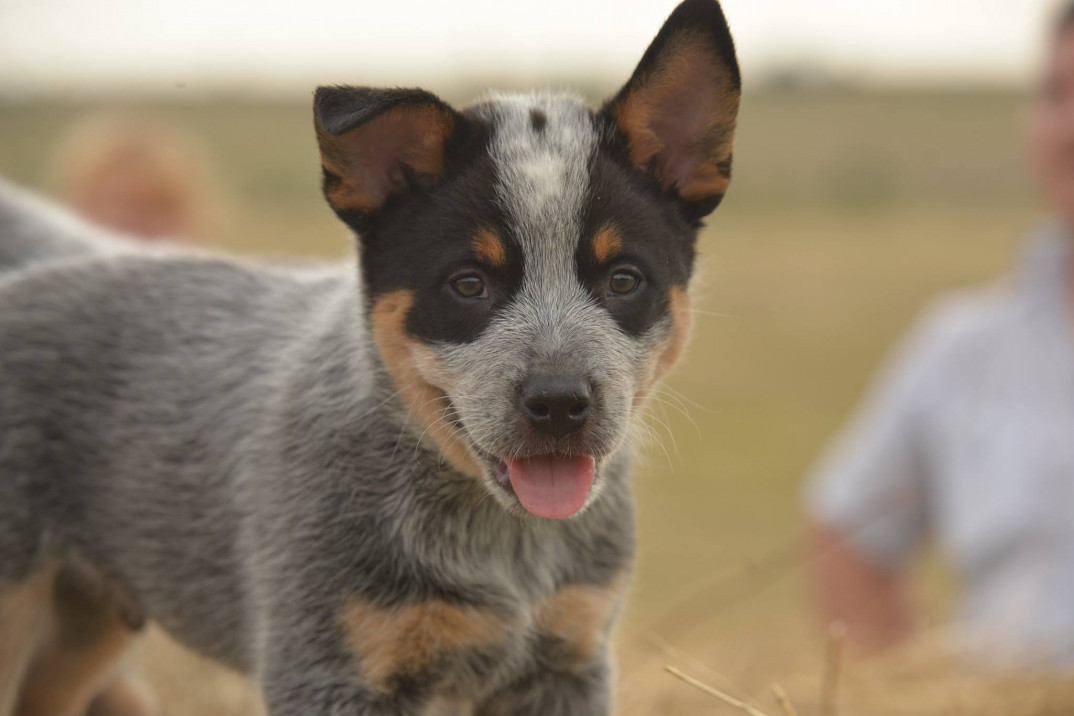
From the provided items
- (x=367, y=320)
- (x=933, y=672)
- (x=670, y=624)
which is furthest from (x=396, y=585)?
(x=933, y=672)

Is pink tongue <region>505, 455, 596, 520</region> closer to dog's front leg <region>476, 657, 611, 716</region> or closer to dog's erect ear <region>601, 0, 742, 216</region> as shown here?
dog's front leg <region>476, 657, 611, 716</region>

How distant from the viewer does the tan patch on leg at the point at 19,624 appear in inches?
135

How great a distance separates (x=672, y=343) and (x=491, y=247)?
596 mm

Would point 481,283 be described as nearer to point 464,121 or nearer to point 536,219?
point 536,219

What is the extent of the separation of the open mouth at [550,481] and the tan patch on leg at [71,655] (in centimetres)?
160

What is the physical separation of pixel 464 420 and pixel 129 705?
208 cm

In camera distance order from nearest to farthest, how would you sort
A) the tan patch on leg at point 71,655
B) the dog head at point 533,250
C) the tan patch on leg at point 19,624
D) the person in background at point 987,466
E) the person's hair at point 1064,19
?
the dog head at point 533,250 < the tan patch on leg at point 19,624 < the tan patch on leg at point 71,655 < the person in background at point 987,466 < the person's hair at point 1064,19

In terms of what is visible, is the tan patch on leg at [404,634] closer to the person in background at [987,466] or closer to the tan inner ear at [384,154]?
the tan inner ear at [384,154]

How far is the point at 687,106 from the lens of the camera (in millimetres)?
3135

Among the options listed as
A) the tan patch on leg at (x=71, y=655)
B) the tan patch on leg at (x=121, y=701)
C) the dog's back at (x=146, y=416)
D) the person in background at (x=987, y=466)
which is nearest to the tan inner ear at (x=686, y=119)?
the dog's back at (x=146, y=416)

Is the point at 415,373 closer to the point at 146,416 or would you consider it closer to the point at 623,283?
the point at 623,283

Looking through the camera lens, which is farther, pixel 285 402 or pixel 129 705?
pixel 129 705

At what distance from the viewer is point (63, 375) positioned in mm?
3660

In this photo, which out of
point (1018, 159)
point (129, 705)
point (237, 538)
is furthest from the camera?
point (1018, 159)
